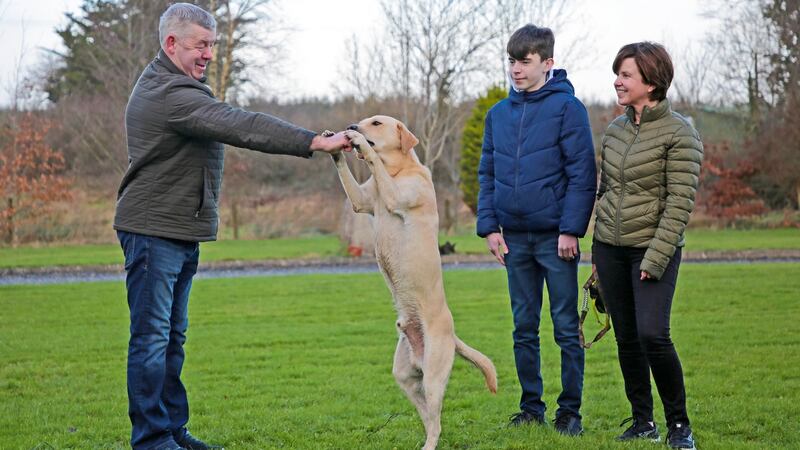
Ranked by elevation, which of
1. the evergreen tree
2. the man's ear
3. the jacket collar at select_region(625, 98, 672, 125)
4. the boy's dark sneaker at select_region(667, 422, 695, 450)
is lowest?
the boy's dark sneaker at select_region(667, 422, 695, 450)

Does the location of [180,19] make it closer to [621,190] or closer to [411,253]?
[411,253]

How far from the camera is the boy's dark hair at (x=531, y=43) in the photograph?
513cm

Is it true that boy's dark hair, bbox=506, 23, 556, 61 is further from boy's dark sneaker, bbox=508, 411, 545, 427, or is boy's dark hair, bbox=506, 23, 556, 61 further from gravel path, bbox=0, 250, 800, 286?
gravel path, bbox=0, 250, 800, 286

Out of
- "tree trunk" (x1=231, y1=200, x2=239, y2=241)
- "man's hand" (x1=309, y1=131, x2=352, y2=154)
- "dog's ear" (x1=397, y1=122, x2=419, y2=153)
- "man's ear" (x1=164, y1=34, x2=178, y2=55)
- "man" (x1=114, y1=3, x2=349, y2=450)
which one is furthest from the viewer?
"tree trunk" (x1=231, y1=200, x2=239, y2=241)

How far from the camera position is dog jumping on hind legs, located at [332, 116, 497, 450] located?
4641mm

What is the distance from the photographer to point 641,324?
4.76 metres

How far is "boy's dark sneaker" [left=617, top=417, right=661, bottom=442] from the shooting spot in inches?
199

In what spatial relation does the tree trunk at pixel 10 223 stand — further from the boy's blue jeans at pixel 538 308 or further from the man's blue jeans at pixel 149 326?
the boy's blue jeans at pixel 538 308

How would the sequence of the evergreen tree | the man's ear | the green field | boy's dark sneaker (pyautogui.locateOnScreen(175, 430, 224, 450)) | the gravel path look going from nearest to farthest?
the man's ear
boy's dark sneaker (pyautogui.locateOnScreen(175, 430, 224, 450))
the gravel path
the green field
the evergreen tree

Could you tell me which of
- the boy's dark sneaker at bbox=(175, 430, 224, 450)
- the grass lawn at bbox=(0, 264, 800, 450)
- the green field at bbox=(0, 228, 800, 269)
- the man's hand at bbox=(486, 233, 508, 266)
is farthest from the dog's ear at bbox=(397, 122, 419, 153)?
the green field at bbox=(0, 228, 800, 269)

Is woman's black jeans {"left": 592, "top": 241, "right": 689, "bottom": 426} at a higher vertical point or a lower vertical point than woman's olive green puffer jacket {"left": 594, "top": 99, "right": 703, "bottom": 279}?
lower

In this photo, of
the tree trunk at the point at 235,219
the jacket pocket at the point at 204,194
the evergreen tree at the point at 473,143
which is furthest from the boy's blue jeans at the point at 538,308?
the evergreen tree at the point at 473,143

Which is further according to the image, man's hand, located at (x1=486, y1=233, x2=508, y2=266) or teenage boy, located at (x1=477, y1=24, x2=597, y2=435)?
man's hand, located at (x1=486, y1=233, x2=508, y2=266)

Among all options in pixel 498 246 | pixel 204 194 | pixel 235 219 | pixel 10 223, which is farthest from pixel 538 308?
pixel 235 219
